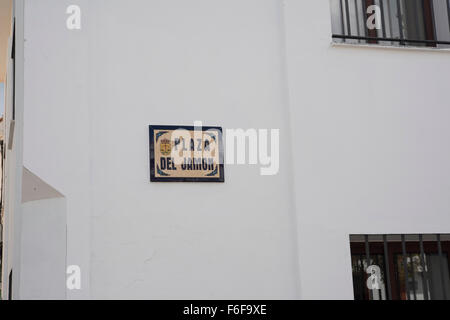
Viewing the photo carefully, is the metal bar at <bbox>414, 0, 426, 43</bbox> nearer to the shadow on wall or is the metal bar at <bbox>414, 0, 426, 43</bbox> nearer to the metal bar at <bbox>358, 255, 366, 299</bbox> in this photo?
the metal bar at <bbox>358, 255, 366, 299</bbox>

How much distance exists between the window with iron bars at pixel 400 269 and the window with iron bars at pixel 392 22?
1673mm

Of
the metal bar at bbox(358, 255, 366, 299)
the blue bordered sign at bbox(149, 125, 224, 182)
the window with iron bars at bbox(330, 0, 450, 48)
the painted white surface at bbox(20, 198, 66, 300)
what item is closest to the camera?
the painted white surface at bbox(20, 198, 66, 300)

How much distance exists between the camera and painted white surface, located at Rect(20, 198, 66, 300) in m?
4.80

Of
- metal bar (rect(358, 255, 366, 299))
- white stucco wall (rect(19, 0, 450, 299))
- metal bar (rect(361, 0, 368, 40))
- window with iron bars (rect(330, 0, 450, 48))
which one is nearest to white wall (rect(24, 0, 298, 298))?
white stucco wall (rect(19, 0, 450, 299))

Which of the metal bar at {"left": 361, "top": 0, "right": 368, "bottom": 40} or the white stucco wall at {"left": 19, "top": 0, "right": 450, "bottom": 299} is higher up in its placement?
the metal bar at {"left": 361, "top": 0, "right": 368, "bottom": 40}

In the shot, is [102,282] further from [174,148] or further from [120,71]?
[120,71]

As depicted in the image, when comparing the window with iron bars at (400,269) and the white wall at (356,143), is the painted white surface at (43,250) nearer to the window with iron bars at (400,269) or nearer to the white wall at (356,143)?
the white wall at (356,143)

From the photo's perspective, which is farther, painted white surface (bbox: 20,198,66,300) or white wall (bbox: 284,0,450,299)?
white wall (bbox: 284,0,450,299)

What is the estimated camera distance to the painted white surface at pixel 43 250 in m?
4.80

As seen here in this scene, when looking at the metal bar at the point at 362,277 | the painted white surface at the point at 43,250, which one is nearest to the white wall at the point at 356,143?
the metal bar at the point at 362,277

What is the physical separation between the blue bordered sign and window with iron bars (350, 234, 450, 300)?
128 centimetres

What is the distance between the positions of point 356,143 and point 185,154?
1376mm

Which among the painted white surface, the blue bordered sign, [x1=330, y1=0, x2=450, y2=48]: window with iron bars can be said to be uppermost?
[x1=330, y1=0, x2=450, y2=48]: window with iron bars
